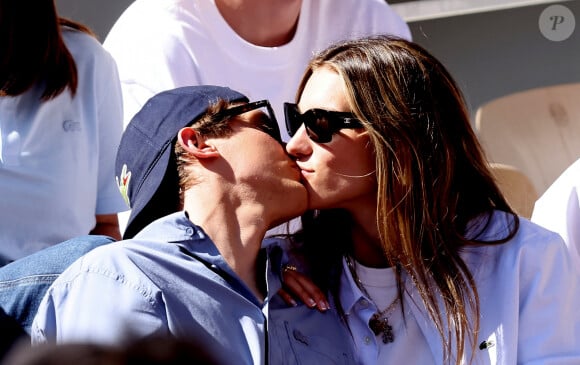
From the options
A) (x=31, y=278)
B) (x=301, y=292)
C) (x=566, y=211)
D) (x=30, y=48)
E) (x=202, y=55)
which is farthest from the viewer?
(x=202, y=55)

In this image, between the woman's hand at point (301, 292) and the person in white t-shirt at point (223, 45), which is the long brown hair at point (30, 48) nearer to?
the person in white t-shirt at point (223, 45)

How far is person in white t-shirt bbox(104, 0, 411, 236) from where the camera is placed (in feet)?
9.38

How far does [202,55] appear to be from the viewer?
9.45 ft

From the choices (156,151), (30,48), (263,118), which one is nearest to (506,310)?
(263,118)

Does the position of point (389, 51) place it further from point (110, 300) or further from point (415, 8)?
point (415, 8)

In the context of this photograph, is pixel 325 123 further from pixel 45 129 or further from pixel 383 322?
pixel 45 129

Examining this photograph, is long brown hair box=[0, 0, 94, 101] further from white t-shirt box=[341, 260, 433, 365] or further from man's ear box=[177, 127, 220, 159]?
white t-shirt box=[341, 260, 433, 365]

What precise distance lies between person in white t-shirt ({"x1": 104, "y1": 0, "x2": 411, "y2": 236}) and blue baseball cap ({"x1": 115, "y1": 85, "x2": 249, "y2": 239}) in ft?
1.68

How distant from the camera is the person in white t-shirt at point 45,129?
8.04 ft

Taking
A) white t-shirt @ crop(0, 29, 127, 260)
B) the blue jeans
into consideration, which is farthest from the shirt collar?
white t-shirt @ crop(0, 29, 127, 260)

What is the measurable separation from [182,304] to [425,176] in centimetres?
63

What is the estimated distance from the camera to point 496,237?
7.16 feet

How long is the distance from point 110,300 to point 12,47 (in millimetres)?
926

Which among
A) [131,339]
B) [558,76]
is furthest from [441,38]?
[131,339]
